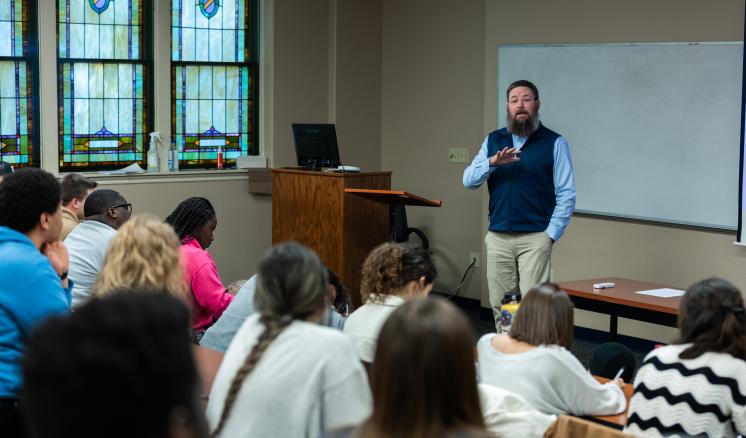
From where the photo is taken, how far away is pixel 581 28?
22.0 feet

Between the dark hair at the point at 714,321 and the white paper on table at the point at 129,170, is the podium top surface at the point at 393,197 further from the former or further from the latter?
the dark hair at the point at 714,321

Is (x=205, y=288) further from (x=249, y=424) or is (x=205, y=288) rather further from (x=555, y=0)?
(x=555, y=0)

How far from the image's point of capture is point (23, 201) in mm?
2867

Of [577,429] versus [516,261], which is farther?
[516,261]

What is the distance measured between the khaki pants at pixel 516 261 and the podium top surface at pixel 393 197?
0.66 m

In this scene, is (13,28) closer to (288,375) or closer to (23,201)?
(23,201)

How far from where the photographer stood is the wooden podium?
6652 mm

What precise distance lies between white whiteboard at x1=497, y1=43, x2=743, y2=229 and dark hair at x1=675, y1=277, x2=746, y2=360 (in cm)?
319

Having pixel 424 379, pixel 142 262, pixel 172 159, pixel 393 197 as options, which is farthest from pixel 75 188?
pixel 424 379

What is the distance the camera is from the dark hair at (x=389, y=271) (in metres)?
3.41

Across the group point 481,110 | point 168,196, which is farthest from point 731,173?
point 168,196

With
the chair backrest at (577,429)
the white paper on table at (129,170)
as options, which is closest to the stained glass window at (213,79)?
the white paper on table at (129,170)

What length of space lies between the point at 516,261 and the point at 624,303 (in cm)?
87

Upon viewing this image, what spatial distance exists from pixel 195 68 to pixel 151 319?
23.5 feet
